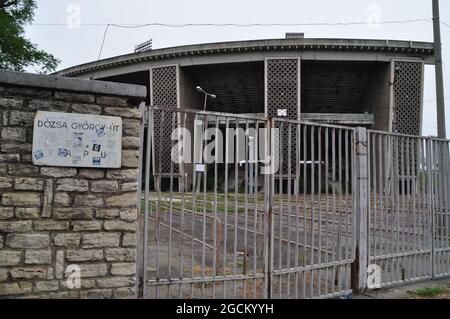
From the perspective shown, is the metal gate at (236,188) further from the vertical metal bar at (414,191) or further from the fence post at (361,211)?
the vertical metal bar at (414,191)

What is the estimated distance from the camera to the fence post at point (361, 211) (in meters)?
5.46

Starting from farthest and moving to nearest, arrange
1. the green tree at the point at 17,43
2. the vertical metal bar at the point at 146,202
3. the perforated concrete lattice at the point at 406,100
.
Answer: the perforated concrete lattice at the point at 406,100 < the green tree at the point at 17,43 < the vertical metal bar at the point at 146,202

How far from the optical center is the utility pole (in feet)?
42.0

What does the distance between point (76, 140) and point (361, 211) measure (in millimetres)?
3731

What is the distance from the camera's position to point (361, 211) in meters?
5.50

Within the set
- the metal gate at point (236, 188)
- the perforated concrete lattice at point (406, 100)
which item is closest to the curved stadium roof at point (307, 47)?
the perforated concrete lattice at point (406, 100)

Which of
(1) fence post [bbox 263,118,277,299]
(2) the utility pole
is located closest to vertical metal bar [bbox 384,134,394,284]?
(1) fence post [bbox 263,118,277,299]

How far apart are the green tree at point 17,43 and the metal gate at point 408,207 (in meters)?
16.9

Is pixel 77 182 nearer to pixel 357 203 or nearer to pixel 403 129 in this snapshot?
pixel 357 203

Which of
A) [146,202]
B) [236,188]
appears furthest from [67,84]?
[236,188]

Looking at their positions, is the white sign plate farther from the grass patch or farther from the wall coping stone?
the grass patch

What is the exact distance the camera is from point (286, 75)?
31812 mm

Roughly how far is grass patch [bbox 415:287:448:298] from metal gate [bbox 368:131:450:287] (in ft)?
1.06
